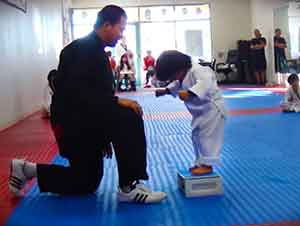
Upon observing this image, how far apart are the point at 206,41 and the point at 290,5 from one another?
177 inches

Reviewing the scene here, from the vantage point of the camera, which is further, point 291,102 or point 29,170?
point 291,102

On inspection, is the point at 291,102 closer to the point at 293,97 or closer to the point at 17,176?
the point at 293,97

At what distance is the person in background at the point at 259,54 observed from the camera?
13500 millimetres

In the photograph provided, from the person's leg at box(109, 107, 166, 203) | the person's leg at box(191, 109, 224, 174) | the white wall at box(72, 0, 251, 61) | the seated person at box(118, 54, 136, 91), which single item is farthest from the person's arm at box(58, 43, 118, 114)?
the white wall at box(72, 0, 251, 61)

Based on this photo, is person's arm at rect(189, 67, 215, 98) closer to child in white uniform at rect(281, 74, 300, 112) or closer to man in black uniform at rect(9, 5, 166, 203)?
man in black uniform at rect(9, 5, 166, 203)

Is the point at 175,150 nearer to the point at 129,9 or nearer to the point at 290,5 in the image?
the point at 290,5

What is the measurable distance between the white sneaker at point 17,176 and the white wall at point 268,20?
465 inches

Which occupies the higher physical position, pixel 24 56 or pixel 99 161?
pixel 24 56

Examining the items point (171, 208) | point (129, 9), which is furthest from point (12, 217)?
point (129, 9)

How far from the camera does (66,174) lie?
8.59ft

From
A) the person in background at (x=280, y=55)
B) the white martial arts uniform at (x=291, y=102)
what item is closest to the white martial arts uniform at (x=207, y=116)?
the white martial arts uniform at (x=291, y=102)

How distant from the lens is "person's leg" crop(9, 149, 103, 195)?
2.60m

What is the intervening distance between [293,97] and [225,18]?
1041 cm

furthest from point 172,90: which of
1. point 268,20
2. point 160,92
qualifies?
point 268,20
